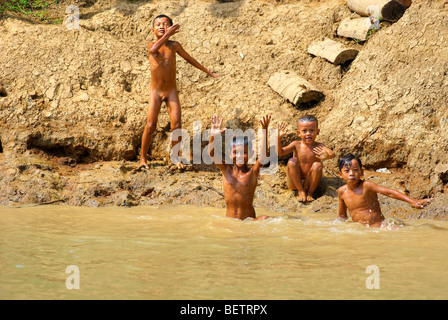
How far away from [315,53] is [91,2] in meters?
4.19

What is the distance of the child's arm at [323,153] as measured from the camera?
6.50 metres

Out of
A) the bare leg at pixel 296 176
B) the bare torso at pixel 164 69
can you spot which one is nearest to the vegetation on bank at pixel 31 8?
the bare torso at pixel 164 69

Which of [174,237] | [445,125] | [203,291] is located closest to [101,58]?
[174,237]

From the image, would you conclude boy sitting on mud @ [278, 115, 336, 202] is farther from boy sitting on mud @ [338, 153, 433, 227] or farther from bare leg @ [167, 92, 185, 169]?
bare leg @ [167, 92, 185, 169]

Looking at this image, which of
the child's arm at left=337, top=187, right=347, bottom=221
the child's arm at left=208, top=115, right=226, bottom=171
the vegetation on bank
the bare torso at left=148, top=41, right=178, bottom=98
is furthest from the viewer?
the vegetation on bank

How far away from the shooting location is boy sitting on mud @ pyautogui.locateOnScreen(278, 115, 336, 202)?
21.6 feet

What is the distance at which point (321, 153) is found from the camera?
6.57 meters

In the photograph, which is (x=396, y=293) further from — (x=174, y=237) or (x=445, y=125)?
(x=445, y=125)

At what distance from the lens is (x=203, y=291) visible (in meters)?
3.17

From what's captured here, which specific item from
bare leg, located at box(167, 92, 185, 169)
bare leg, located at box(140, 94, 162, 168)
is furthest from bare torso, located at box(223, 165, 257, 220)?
bare leg, located at box(140, 94, 162, 168)

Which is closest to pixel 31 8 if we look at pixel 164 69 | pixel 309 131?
pixel 164 69

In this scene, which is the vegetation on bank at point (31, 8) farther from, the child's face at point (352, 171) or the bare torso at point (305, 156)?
the child's face at point (352, 171)

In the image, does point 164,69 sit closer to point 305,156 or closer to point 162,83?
point 162,83

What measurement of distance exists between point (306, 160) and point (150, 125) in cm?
211
